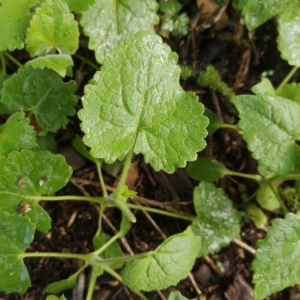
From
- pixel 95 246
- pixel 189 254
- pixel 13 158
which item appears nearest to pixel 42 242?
pixel 95 246

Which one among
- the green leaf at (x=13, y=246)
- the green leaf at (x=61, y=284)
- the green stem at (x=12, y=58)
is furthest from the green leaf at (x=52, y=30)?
the green leaf at (x=61, y=284)

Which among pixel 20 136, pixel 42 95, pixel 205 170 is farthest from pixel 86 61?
pixel 205 170

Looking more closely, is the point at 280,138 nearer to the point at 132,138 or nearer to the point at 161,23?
the point at 132,138

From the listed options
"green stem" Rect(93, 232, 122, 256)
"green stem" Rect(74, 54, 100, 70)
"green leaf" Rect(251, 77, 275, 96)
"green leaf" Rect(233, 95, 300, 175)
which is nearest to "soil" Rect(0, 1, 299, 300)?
"green stem" Rect(74, 54, 100, 70)

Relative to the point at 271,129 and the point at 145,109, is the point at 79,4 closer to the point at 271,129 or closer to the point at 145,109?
the point at 145,109

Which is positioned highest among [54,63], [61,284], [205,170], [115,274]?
[54,63]

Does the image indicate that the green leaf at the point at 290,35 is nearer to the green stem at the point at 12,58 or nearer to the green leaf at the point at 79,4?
the green leaf at the point at 79,4

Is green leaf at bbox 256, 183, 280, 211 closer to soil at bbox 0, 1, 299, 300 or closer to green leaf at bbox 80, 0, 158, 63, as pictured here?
soil at bbox 0, 1, 299, 300

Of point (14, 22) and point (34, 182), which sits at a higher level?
point (14, 22)
